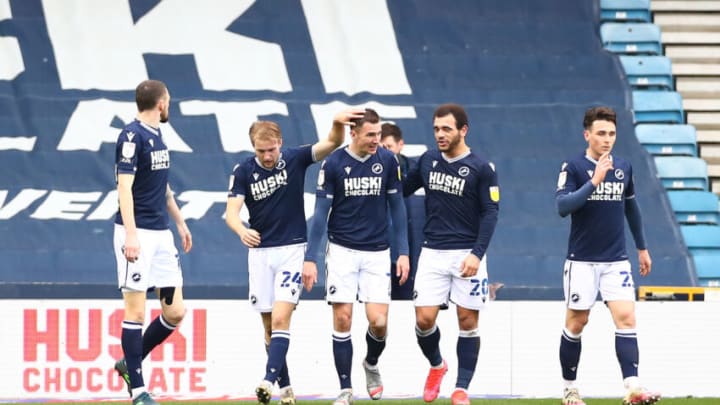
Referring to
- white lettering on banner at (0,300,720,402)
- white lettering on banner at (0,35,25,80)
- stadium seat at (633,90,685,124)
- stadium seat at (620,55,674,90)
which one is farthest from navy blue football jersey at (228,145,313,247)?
stadium seat at (620,55,674,90)

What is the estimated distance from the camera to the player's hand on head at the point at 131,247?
312 inches

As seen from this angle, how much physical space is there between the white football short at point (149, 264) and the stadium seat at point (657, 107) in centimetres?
879

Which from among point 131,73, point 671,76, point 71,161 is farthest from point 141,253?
point 671,76

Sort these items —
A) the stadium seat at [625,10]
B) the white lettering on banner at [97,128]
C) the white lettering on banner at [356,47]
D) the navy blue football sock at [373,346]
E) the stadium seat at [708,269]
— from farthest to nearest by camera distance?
the stadium seat at [625,10]
the white lettering on banner at [356,47]
the white lettering on banner at [97,128]
the stadium seat at [708,269]
the navy blue football sock at [373,346]

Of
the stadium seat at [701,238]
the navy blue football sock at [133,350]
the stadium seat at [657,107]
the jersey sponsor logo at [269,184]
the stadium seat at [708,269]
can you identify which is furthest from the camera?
the stadium seat at [657,107]

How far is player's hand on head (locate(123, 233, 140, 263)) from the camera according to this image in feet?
26.0

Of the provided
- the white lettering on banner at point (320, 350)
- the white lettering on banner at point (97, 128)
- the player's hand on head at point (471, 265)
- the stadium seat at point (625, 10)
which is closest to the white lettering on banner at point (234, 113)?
the white lettering on banner at point (97, 128)

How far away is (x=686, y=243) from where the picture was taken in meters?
14.7

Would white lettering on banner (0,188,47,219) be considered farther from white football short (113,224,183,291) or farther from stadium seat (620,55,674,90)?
stadium seat (620,55,674,90)

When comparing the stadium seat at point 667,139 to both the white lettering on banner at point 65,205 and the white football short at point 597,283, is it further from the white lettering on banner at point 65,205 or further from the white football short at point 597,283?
the white football short at point 597,283

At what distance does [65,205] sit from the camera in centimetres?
1396

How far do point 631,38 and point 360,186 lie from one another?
347 inches

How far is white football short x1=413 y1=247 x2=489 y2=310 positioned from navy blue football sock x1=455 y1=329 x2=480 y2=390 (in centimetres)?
22

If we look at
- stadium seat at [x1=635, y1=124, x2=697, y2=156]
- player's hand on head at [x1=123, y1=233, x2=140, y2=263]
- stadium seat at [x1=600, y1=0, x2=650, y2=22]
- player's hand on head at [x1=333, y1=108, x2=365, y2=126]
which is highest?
stadium seat at [x1=600, y1=0, x2=650, y2=22]
